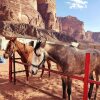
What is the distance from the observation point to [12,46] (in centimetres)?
774

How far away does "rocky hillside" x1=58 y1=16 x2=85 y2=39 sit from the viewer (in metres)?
142

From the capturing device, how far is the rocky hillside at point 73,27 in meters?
142

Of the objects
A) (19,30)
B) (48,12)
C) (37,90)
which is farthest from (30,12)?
(37,90)

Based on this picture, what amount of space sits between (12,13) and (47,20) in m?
27.5

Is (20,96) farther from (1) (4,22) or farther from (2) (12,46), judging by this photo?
(1) (4,22)

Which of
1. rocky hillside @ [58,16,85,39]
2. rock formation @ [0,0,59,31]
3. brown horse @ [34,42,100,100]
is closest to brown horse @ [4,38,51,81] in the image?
brown horse @ [34,42,100,100]

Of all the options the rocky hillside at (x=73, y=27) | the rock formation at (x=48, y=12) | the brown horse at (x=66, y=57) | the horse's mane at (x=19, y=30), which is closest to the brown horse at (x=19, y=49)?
the brown horse at (x=66, y=57)

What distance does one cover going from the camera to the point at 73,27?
480ft

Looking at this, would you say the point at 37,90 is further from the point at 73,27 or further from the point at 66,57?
the point at 73,27

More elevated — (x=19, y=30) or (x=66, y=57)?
(x=19, y=30)

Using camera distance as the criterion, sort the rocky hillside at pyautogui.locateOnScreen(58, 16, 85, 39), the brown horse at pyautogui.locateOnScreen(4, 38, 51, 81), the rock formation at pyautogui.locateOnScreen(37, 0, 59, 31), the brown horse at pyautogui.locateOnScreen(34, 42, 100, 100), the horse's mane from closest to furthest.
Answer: the brown horse at pyautogui.locateOnScreen(34, 42, 100, 100), the brown horse at pyautogui.locateOnScreen(4, 38, 51, 81), the horse's mane, the rock formation at pyautogui.locateOnScreen(37, 0, 59, 31), the rocky hillside at pyautogui.locateOnScreen(58, 16, 85, 39)

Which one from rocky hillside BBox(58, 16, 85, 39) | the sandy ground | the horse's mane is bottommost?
the sandy ground

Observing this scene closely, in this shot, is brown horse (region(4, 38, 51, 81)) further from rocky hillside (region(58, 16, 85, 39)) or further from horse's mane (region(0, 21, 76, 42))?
rocky hillside (region(58, 16, 85, 39))

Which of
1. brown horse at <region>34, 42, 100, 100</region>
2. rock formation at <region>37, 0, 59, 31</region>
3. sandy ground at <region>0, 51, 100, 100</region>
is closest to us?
brown horse at <region>34, 42, 100, 100</region>
